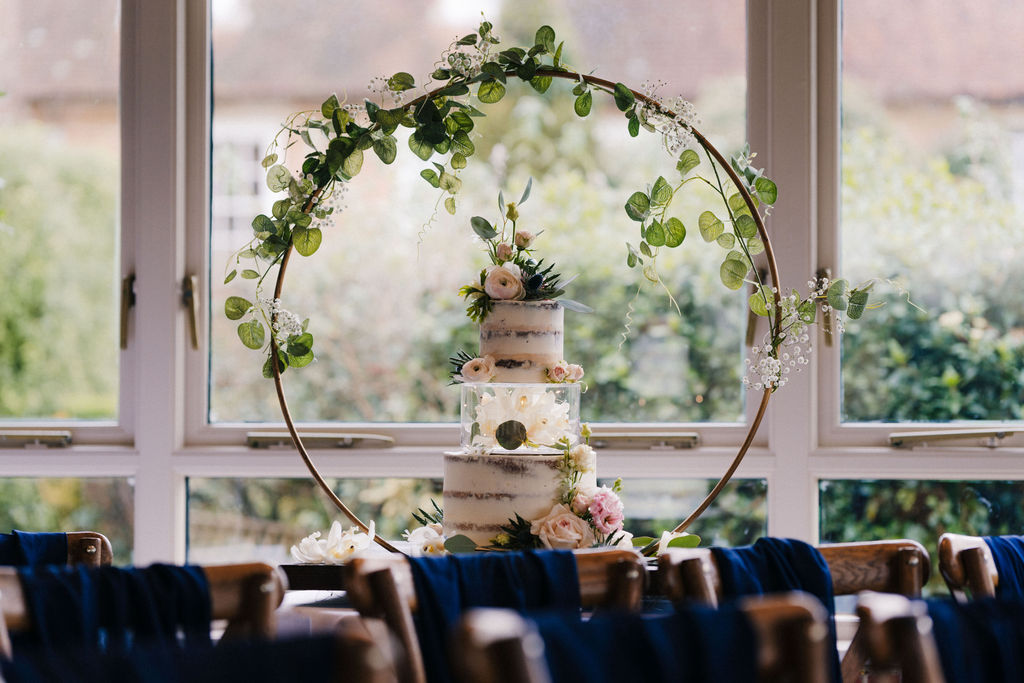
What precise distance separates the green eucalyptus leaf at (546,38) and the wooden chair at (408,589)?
1048mm

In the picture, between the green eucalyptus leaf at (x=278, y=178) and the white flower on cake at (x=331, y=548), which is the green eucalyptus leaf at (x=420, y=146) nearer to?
the green eucalyptus leaf at (x=278, y=178)

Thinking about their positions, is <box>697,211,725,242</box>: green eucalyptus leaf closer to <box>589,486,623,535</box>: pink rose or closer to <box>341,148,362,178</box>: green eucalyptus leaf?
<box>589,486,623,535</box>: pink rose

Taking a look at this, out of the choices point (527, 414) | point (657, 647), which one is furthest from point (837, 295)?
point (657, 647)

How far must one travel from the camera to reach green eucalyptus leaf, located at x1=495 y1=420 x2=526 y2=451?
5.97 feet

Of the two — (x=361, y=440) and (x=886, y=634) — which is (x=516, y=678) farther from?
(x=361, y=440)

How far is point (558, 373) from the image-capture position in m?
1.85

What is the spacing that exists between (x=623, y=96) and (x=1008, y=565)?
1.05 metres

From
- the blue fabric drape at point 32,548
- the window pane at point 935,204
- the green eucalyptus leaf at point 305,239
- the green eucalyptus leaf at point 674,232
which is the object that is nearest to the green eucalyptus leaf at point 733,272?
the green eucalyptus leaf at point 674,232

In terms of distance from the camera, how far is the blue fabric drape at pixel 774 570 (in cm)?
132

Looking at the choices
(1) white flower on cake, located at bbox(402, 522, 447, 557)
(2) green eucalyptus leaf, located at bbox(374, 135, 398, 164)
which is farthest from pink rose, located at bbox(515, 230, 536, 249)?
(1) white flower on cake, located at bbox(402, 522, 447, 557)

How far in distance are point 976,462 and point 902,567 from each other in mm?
1106

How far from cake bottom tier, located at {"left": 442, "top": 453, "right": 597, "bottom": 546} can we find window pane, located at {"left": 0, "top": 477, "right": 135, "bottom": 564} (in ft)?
3.74

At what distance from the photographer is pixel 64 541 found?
163cm

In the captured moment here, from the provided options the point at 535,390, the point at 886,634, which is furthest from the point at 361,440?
the point at 886,634
